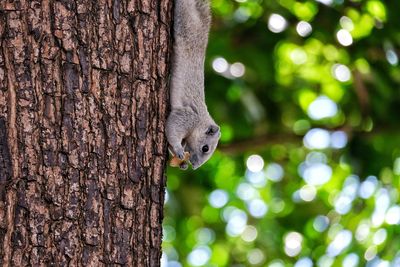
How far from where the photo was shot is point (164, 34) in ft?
8.46

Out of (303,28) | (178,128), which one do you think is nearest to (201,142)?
(178,128)

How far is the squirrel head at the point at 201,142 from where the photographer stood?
3.73m

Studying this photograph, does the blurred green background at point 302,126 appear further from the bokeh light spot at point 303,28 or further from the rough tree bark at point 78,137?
the rough tree bark at point 78,137

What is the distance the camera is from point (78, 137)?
89.4 inches

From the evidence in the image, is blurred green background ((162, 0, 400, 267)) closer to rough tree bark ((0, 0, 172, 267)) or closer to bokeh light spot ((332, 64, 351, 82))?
bokeh light spot ((332, 64, 351, 82))

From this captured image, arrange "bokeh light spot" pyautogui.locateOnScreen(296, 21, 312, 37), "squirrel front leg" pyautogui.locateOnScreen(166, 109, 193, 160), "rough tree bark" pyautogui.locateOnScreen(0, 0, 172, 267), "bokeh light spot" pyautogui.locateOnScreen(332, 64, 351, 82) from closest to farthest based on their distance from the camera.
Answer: "rough tree bark" pyautogui.locateOnScreen(0, 0, 172, 267)
"squirrel front leg" pyautogui.locateOnScreen(166, 109, 193, 160)
"bokeh light spot" pyautogui.locateOnScreen(296, 21, 312, 37)
"bokeh light spot" pyautogui.locateOnScreen(332, 64, 351, 82)

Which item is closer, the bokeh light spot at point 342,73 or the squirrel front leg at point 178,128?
the squirrel front leg at point 178,128

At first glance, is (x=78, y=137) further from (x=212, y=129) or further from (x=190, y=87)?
(x=212, y=129)

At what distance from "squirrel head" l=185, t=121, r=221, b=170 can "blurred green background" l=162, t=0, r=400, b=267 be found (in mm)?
730

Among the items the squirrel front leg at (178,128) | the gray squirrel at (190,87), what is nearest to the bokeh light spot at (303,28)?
the gray squirrel at (190,87)

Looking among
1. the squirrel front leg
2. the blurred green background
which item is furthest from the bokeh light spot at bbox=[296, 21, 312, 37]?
the squirrel front leg

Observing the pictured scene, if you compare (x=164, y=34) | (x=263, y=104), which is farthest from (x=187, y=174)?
(x=164, y=34)

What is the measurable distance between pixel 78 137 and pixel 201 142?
1518 mm

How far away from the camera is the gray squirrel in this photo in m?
2.90
